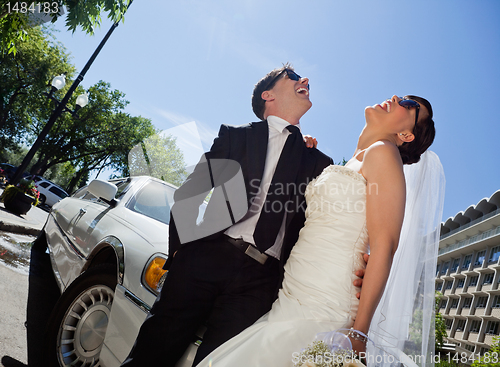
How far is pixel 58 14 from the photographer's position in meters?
6.50

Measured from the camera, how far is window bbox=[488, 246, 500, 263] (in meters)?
43.1

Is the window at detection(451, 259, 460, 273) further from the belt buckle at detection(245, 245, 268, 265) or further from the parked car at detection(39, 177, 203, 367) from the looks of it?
the belt buckle at detection(245, 245, 268, 265)

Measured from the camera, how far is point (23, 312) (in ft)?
13.1

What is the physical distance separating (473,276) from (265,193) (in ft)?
187

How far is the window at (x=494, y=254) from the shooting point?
43.1 metres

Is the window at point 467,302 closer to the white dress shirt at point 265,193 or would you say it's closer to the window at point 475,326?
the window at point 475,326

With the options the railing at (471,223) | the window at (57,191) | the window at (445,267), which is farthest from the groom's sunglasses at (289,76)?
the window at (445,267)

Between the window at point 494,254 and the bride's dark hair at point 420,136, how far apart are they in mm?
51188

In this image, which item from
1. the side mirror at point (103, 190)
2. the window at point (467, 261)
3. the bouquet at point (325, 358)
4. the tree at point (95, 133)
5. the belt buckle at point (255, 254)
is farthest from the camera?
the window at point (467, 261)

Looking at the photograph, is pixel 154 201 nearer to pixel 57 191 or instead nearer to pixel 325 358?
pixel 325 358

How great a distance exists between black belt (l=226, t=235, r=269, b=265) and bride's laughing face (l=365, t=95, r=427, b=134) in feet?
4.14

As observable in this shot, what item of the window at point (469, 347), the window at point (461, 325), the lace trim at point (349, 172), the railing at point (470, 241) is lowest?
the lace trim at point (349, 172)

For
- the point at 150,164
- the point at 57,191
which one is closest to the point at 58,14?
the point at 150,164

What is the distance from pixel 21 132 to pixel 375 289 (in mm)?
40370
